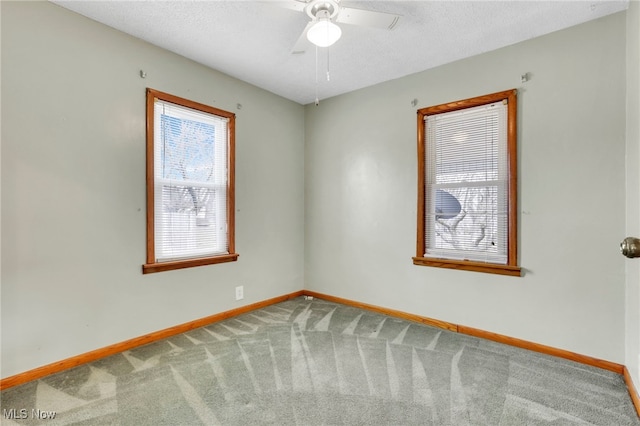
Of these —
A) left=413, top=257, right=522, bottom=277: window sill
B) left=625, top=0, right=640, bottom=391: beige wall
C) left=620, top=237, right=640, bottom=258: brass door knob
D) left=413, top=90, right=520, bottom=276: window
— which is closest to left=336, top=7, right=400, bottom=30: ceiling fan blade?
left=413, top=90, right=520, bottom=276: window

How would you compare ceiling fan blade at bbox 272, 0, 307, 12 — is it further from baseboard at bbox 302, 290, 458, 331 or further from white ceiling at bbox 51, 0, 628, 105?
baseboard at bbox 302, 290, 458, 331

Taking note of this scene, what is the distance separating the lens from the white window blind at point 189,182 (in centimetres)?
269

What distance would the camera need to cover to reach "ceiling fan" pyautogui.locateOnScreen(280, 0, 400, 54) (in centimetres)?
182

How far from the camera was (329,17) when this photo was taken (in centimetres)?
194

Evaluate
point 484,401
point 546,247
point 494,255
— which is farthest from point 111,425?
point 546,247

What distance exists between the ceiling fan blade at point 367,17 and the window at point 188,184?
5.41 feet

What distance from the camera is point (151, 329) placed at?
2.60m

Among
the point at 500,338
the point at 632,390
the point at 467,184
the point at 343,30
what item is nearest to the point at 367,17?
the point at 343,30

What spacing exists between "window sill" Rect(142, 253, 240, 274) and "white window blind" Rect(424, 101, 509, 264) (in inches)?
78.7

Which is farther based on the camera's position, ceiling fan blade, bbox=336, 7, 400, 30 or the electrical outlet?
the electrical outlet

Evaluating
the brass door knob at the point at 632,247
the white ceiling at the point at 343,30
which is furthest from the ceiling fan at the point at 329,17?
the brass door knob at the point at 632,247

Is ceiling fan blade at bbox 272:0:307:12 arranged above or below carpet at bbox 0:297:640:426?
above

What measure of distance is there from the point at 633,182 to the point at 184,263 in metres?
3.38

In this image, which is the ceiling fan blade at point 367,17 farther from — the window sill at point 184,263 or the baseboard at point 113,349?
the baseboard at point 113,349
